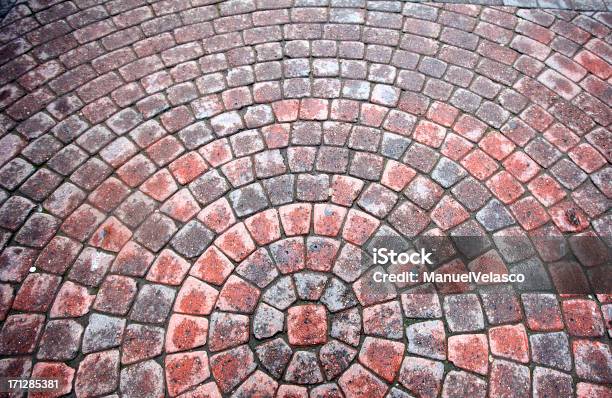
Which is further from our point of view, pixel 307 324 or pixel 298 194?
pixel 298 194

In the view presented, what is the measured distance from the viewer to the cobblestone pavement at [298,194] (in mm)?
2500

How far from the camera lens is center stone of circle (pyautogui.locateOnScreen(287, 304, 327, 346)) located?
2.55 metres

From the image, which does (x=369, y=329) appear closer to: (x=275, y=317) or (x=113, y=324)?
(x=275, y=317)

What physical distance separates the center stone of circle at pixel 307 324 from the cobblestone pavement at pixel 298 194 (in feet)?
0.05

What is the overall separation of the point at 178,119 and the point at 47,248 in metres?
1.41

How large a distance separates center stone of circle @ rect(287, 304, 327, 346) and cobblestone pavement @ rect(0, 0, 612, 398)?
0.01 metres

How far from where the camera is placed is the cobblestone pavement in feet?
8.20

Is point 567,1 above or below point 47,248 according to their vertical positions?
above

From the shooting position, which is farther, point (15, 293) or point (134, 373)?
point (15, 293)

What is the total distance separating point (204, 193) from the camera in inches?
123

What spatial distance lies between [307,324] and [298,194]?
3.19 feet

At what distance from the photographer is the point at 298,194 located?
122 inches

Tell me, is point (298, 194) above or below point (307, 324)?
above

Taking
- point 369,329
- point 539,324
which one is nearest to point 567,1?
point 539,324
